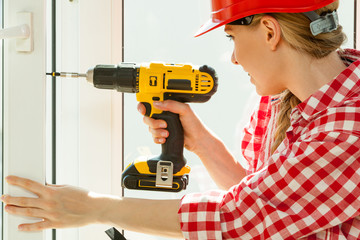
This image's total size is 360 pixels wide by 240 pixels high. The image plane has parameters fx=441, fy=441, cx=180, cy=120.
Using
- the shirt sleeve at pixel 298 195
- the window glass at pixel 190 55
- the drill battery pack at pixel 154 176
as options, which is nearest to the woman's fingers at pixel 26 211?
the drill battery pack at pixel 154 176

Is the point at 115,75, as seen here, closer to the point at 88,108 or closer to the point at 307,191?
the point at 88,108

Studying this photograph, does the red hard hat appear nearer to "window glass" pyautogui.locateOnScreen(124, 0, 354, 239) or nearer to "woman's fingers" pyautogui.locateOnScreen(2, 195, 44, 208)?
"window glass" pyautogui.locateOnScreen(124, 0, 354, 239)


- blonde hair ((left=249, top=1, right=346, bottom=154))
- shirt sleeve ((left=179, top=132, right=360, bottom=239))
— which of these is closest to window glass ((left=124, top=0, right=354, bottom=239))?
blonde hair ((left=249, top=1, right=346, bottom=154))

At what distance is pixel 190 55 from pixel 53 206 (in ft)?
2.23

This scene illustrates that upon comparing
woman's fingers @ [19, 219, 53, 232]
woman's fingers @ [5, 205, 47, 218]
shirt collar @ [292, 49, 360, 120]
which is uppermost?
shirt collar @ [292, 49, 360, 120]

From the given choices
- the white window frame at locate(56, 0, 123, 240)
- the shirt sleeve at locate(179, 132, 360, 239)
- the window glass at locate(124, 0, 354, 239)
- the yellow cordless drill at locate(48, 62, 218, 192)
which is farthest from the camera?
the window glass at locate(124, 0, 354, 239)

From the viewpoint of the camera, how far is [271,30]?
964 mm

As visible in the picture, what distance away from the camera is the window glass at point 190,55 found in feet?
4.65

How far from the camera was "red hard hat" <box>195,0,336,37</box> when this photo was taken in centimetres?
92

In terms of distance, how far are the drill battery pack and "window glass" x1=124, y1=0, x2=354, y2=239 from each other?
328 millimetres

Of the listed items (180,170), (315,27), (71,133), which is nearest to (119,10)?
(71,133)

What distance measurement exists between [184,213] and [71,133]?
0.49 meters

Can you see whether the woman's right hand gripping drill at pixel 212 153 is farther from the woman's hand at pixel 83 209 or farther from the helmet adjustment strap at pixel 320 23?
the helmet adjustment strap at pixel 320 23

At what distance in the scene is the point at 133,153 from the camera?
1.49m
